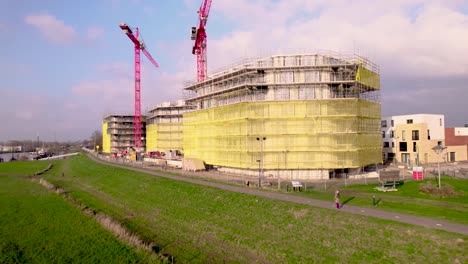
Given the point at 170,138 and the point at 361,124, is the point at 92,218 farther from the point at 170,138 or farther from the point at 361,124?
the point at 170,138

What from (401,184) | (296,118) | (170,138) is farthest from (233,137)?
(170,138)

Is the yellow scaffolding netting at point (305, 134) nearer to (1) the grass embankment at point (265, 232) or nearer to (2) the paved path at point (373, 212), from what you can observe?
(2) the paved path at point (373, 212)

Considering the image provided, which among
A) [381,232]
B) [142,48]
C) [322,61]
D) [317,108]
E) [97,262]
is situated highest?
[142,48]

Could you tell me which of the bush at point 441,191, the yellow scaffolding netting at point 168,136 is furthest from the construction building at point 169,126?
the bush at point 441,191

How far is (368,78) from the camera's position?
176 feet

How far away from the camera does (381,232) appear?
845 inches

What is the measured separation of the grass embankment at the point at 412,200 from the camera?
24203mm

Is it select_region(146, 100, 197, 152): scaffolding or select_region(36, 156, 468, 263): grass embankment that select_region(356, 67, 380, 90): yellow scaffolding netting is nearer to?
select_region(36, 156, 468, 263): grass embankment

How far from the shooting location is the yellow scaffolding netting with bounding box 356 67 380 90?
50.3 metres

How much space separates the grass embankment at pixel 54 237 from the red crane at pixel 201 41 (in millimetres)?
50856

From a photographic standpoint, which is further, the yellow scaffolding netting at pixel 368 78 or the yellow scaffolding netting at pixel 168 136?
the yellow scaffolding netting at pixel 168 136

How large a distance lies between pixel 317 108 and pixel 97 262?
3517 cm

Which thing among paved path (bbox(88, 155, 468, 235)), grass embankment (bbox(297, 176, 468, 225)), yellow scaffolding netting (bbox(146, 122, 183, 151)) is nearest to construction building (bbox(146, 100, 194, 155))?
yellow scaffolding netting (bbox(146, 122, 183, 151))

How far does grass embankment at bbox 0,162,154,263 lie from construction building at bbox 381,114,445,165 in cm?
5848
